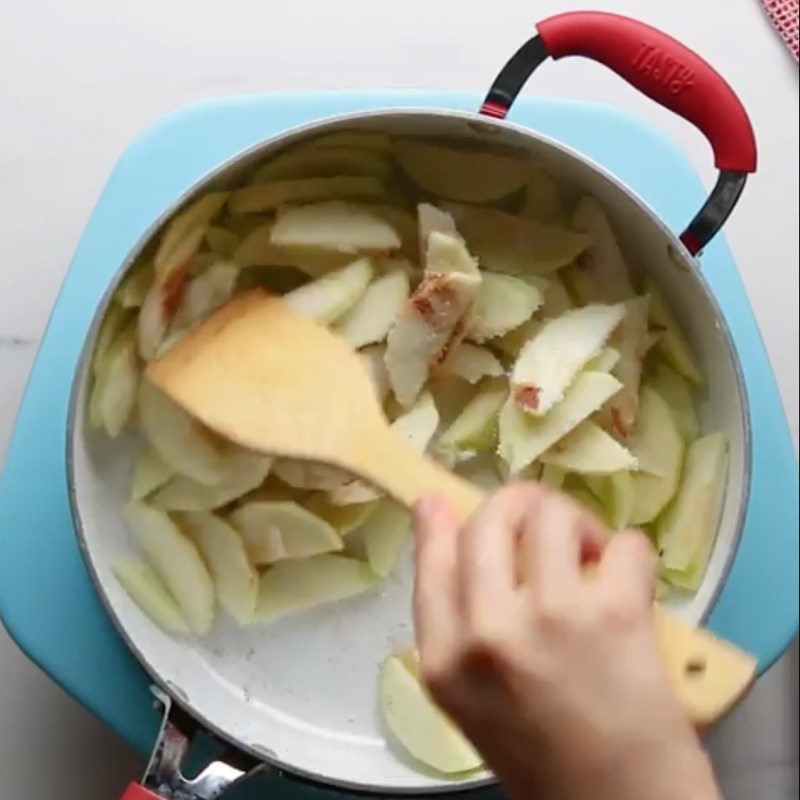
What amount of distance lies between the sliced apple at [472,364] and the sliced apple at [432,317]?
0.01 meters

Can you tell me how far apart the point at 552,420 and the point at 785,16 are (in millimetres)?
312

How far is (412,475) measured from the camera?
1.85 ft

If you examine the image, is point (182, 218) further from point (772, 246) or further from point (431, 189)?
point (772, 246)

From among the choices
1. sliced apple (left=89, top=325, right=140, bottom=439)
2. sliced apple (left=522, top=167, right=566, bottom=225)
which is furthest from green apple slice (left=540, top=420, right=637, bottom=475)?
sliced apple (left=89, top=325, right=140, bottom=439)

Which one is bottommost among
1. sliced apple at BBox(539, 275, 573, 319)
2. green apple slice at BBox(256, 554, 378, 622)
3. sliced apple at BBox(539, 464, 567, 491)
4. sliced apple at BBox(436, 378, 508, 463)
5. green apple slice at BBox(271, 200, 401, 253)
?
green apple slice at BBox(256, 554, 378, 622)

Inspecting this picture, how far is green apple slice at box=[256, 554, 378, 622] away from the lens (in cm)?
64

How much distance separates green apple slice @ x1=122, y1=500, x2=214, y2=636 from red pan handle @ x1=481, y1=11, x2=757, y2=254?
255 mm

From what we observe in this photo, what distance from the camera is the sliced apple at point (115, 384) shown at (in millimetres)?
573

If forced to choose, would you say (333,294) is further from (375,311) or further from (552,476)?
(552,476)

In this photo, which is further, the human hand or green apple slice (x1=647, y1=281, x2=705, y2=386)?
green apple slice (x1=647, y1=281, x2=705, y2=386)

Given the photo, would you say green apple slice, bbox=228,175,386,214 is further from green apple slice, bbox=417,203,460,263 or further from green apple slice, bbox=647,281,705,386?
green apple slice, bbox=647,281,705,386

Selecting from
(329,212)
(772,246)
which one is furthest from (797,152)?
(329,212)

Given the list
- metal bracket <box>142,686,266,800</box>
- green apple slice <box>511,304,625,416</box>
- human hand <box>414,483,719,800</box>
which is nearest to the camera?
human hand <box>414,483,719,800</box>

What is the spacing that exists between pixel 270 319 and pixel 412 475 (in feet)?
0.34
